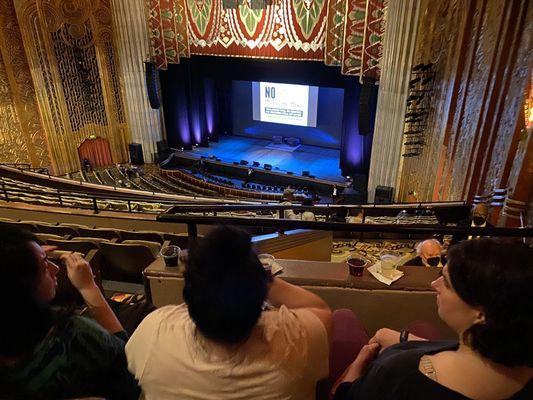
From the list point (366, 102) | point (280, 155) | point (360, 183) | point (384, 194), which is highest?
point (366, 102)

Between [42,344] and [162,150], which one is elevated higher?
[42,344]

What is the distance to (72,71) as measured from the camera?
13.5 meters

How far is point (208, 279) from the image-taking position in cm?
Result: 112

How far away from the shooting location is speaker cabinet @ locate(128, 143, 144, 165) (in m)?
15.1

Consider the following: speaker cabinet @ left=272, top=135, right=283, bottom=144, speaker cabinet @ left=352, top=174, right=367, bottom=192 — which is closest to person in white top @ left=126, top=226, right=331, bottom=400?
speaker cabinet @ left=352, top=174, right=367, bottom=192

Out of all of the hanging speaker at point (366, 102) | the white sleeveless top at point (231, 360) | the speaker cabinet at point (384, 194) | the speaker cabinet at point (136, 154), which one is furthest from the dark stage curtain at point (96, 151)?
the white sleeveless top at point (231, 360)

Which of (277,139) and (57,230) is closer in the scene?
(57,230)

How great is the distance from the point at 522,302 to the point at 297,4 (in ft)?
36.1

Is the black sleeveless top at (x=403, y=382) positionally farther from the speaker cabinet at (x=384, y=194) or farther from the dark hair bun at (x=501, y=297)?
the speaker cabinet at (x=384, y=194)

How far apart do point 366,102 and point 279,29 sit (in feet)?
10.1

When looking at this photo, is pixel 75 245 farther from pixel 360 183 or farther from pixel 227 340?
pixel 360 183

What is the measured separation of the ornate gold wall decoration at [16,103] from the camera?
471 inches

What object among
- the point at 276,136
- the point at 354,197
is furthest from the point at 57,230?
the point at 276,136

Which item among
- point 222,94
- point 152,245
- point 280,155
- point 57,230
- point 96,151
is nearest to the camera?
point 152,245
